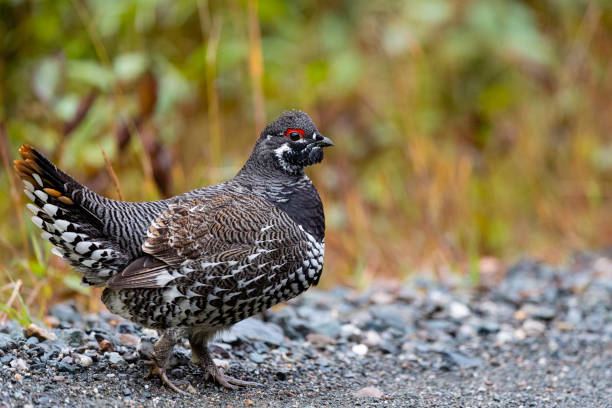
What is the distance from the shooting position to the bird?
12.1ft

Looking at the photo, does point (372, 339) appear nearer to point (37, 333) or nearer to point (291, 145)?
point (291, 145)

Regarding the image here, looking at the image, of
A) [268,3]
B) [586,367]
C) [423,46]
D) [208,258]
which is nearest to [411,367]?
[586,367]

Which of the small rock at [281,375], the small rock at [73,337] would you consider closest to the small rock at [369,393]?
the small rock at [281,375]

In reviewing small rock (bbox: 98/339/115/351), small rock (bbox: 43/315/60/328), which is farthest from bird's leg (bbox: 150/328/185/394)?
small rock (bbox: 43/315/60/328)

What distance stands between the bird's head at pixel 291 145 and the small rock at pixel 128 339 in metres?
1.23

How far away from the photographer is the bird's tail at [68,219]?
11.7 feet

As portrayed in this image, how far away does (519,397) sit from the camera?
161 inches

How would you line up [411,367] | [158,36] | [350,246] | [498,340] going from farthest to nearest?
[158,36]
[350,246]
[498,340]
[411,367]

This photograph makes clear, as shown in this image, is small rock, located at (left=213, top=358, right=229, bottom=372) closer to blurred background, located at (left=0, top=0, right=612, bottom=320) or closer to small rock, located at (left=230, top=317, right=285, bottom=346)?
small rock, located at (left=230, top=317, right=285, bottom=346)

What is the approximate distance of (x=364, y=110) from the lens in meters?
8.45

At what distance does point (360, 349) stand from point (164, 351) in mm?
1496

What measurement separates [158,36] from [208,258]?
5.06 meters

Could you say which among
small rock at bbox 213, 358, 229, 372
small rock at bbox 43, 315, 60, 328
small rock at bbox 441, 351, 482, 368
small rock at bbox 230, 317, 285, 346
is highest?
small rock at bbox 43, 315, 60, 328

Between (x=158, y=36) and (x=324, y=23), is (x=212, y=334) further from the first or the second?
(x=324, y=23)
